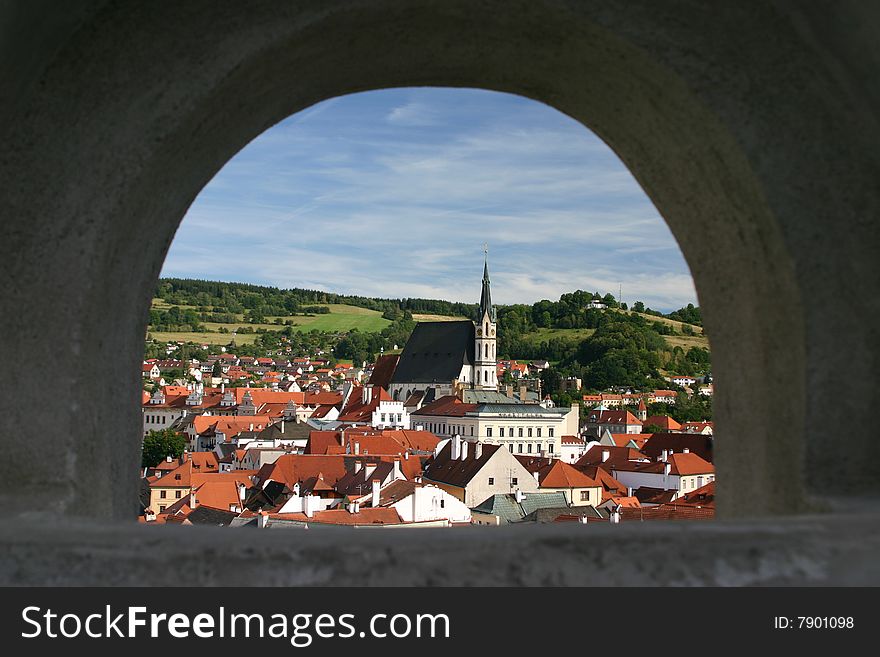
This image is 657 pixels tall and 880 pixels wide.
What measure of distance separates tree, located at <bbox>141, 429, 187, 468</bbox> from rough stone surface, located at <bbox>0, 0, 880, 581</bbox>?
70.9 metres

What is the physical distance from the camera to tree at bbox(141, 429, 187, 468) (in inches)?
2793

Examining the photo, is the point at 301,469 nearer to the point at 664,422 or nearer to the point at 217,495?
the point at 217,495

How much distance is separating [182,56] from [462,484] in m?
52.7

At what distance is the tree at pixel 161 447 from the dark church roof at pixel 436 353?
3656 centimetres

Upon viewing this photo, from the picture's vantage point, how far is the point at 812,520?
7.82ft

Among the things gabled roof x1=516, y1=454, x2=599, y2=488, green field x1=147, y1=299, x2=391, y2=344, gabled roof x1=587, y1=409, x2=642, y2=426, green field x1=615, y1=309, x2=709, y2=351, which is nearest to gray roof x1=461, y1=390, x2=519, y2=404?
gabled roof x1=587, y1=409, x2=642, y2=426

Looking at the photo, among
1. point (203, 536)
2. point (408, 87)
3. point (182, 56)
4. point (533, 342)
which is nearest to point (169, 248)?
point (182, 56)

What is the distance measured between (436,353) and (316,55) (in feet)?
340

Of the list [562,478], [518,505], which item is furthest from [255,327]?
[518,505]

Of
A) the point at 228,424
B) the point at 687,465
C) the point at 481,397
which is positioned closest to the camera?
the point at 687,465

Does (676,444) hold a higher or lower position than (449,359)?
lower

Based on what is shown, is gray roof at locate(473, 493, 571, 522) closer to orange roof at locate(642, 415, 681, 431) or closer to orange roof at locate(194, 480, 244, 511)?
orange roof at locate(194, 480, 244, 511)

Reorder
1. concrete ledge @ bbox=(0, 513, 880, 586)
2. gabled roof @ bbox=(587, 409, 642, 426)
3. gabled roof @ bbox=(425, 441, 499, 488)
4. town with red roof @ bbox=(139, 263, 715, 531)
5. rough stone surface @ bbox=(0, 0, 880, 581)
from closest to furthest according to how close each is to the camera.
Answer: concrete ledge @ bbox=(0, 513, 880, 586), rough stone surface @ bbox=(0, 0, 880, 581), town with red roof @ bbox=(139, 263, 715, 531), gabled roof @ bbox=(425, 441, 499, 488), gabled roof @ bbox=(587, 409, 642, 426)

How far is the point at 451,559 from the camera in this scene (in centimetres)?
207
